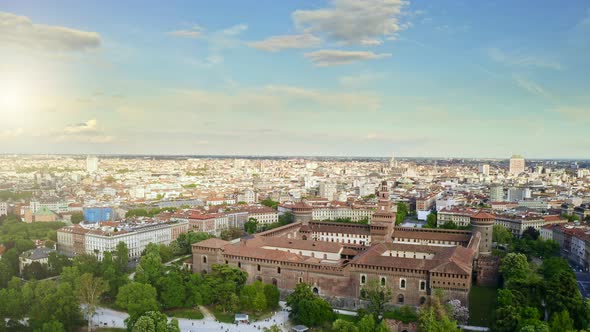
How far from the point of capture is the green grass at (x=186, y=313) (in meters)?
39.1

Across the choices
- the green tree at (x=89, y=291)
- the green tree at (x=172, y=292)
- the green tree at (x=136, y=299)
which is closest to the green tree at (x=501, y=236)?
the green tree at (x=172, y=292)

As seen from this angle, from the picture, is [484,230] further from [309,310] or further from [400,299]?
[309,310]

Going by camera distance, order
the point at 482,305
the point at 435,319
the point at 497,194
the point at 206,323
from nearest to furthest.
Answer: the point at 435,319 → the point at 206,323 → the point at 482,305 → the point at 497,194

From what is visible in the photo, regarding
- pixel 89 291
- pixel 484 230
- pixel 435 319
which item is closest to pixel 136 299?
pixel 89 291

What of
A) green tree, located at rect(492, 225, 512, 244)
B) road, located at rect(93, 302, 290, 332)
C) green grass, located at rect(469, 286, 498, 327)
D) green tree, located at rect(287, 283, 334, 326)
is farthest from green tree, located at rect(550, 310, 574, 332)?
green tree, located at rect(492, 225, 512, 244)

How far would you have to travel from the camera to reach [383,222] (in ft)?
185

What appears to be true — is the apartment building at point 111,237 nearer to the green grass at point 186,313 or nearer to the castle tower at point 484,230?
the green grass at point 186,313

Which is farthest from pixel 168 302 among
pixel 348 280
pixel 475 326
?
pixel 475 326

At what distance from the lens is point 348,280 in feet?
138

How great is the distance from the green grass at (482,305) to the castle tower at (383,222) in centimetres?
1249

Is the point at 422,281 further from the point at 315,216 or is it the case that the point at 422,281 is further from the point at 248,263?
the point at 315,216

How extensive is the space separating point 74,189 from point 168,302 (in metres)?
88.2

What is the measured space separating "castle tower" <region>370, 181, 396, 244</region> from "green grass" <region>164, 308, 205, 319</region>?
2352 cm

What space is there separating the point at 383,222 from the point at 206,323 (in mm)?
26031
